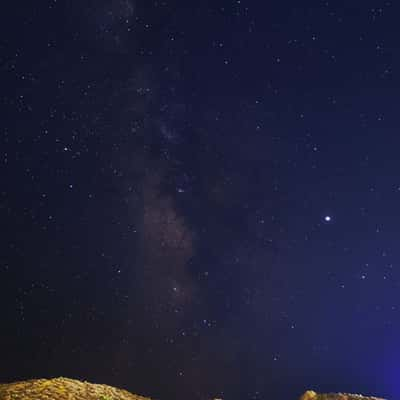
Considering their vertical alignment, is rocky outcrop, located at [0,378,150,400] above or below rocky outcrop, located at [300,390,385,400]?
below

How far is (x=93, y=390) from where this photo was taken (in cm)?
1892

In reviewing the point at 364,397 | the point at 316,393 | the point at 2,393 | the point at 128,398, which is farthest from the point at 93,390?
the point at 364,397

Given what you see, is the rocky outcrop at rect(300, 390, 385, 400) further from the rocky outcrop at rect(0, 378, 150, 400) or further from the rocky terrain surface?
the rocky outcrop at rect(0, 378, 150, 400)

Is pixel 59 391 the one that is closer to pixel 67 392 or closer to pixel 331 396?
pixel 67 392

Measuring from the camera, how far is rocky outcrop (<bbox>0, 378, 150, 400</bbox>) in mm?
17125

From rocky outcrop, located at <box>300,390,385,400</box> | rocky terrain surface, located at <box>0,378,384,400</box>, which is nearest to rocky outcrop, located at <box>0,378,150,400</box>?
rocky terrain surface, located at <box>0,378,384,400</box>

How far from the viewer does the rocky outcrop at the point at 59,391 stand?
1712 cm

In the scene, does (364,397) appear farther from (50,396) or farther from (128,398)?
(50,396)

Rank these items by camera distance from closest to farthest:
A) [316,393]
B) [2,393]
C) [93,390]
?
1. [2,393]
2. [93,390]
3. [316,393]

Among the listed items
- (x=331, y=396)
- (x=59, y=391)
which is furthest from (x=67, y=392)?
(x=331, y=396)

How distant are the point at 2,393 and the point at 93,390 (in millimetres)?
3378

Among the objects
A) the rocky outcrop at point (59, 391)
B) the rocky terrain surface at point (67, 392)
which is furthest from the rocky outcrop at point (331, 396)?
the rocky outcrop at point (59, 391)

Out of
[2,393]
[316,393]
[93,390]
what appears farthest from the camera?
[316,393]

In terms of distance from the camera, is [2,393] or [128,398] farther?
[128,398]
